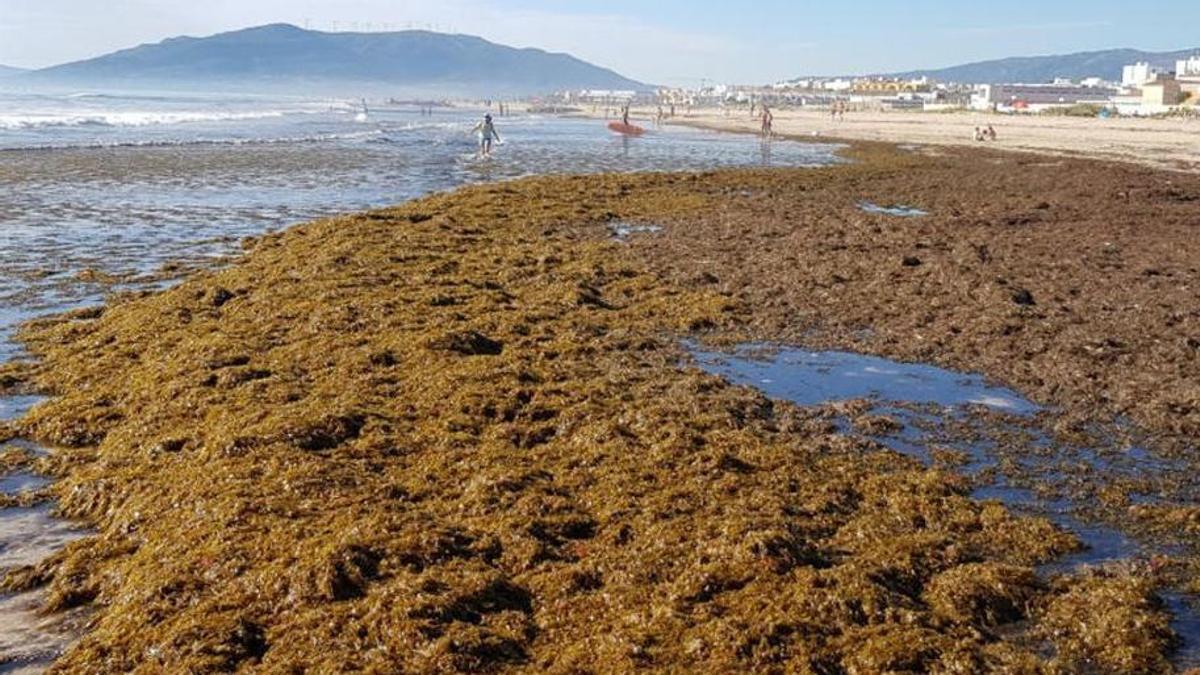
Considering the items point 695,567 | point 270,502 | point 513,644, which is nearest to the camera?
point 513,644

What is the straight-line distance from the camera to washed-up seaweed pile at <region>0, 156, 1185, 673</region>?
15.0 feet

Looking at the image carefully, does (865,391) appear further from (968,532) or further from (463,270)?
(463,270)

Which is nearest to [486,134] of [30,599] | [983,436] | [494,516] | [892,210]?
[892,210]

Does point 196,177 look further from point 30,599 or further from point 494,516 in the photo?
point 494,516

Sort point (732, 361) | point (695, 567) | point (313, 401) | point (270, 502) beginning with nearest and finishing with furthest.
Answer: point (695, 567), point (270, 502), point (313, 401), point (732, 361)

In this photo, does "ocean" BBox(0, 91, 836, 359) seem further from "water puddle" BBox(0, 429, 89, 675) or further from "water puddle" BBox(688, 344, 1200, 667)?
"water puddle" BBox(688, 344, 1200, 667)

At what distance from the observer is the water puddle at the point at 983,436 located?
19.4ft

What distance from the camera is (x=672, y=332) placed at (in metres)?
10.6

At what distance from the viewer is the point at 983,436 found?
25.3 feet

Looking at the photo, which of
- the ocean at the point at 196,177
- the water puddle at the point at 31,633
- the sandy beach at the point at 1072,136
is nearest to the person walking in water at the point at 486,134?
the ocean at the point at 196,177

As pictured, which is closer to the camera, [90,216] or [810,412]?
[810,412]

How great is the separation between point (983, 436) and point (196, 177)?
2628 cm

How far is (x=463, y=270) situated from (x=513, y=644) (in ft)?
30.1

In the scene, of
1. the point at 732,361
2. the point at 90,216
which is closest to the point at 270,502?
the point at 732,361
